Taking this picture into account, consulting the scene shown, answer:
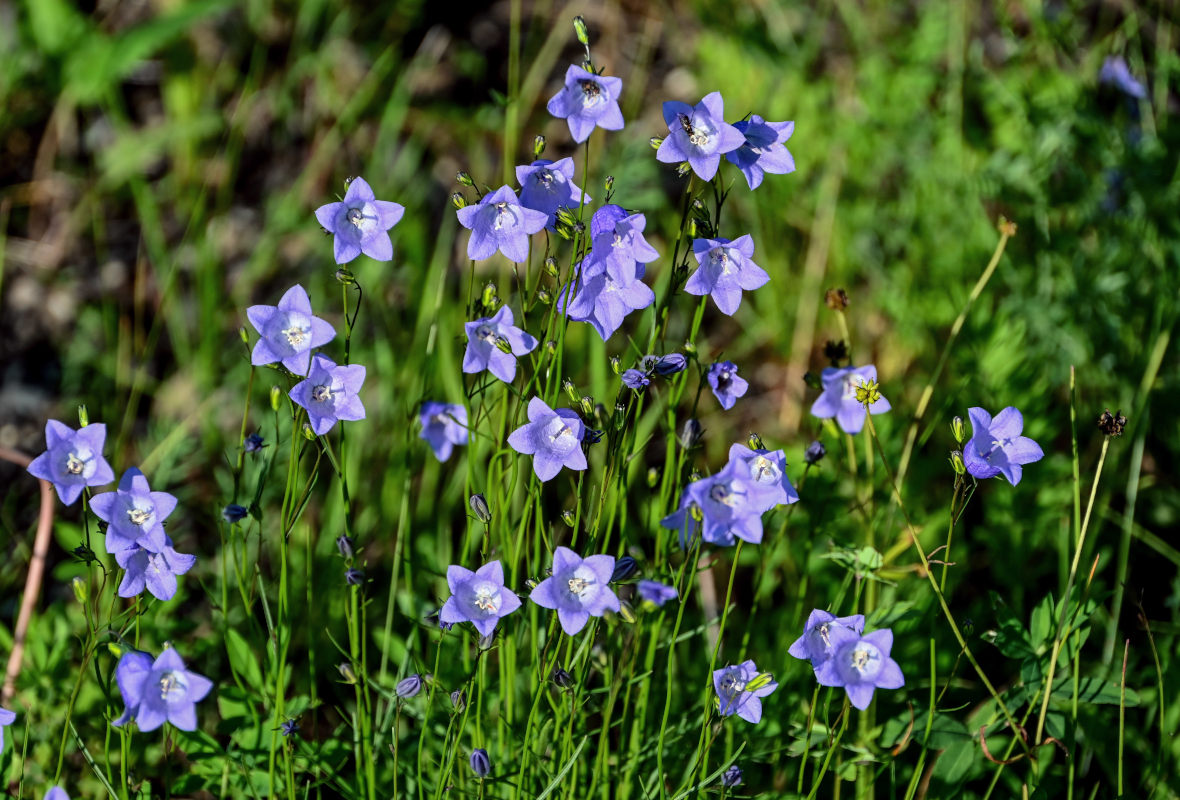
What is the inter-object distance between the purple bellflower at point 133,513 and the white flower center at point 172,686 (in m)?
0.19

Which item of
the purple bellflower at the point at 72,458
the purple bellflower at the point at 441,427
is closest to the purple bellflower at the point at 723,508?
the purple bellflower at the point at 441,427

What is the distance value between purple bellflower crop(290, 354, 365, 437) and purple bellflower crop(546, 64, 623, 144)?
527mm

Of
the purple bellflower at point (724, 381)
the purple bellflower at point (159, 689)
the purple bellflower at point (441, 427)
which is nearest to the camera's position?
the purple bellflower at point (159, 689)

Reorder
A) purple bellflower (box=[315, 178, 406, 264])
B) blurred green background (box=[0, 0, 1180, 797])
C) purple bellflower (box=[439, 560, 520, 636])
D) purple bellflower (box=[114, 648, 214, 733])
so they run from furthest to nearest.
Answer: blurred green background (box=[0, 0, 1180, 797]) < purple bellflower (box=[315, 178, 406, 264]) < purple bellflower (box=[439, 560, 520, 636]) < purple bellflower (box=[114, 648, 214, 733])

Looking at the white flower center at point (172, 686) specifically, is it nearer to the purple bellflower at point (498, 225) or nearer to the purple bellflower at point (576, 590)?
the purple bellflower at point (576, 590)

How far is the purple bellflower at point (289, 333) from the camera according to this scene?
5.02 ft

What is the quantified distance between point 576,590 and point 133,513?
2.35 ft

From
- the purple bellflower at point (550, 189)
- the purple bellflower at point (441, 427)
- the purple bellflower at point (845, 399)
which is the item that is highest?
the purple bellflower at point (550, 189)

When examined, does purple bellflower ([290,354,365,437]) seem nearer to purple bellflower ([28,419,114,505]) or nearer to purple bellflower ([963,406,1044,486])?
purple bellflower ([28,419,114,505])

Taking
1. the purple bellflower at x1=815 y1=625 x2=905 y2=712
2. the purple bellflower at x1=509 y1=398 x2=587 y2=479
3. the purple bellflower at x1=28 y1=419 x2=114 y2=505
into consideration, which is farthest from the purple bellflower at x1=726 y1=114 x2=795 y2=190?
the purple bellflower at x1=28 y1=419 x2=114 y2=505

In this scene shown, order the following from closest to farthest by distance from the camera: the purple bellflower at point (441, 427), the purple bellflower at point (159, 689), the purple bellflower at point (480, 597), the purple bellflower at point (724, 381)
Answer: the purple bellflower at point (159, 689)
the purple bellflower at point (480, 597)
the purple bellflower at point (724, 381)
the purple bellflower at point (441, 427)

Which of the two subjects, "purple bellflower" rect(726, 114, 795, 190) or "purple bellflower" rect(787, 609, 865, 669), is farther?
"purple bellflower" rect(726, 114, 795, 190)

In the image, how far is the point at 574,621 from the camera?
4.86ft

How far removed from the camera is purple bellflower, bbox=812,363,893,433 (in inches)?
69.9
